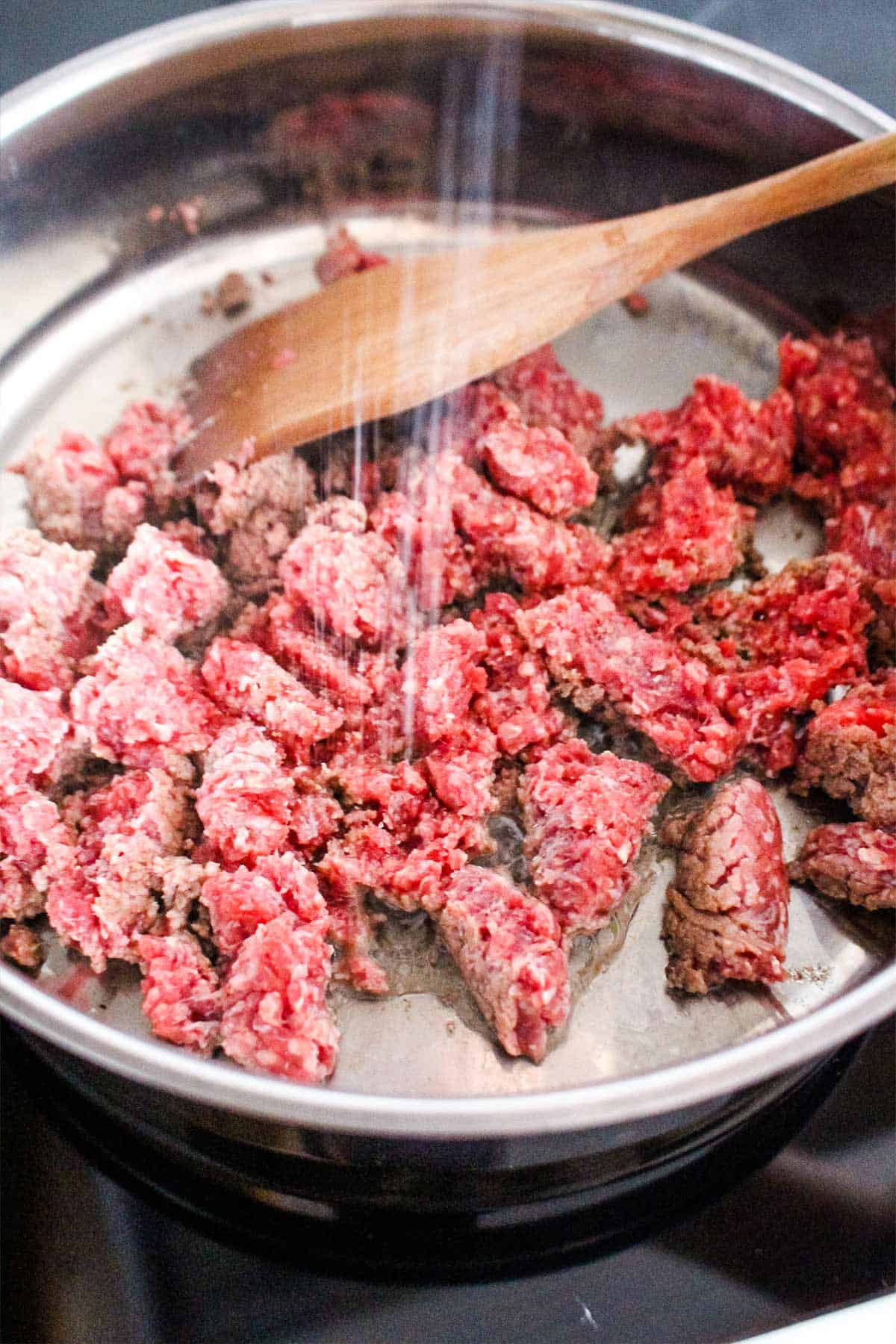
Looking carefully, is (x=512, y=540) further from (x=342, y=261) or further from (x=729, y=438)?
(x=342, y=261)

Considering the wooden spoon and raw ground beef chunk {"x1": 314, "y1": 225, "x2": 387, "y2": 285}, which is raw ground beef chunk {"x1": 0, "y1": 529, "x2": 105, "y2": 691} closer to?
the wooden spoon

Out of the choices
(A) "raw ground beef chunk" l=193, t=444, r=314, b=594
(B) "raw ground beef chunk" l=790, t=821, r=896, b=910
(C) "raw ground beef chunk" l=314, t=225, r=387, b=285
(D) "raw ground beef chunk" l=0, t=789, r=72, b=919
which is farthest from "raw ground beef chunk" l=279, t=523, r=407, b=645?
(C) "raw ground beef chunk" l=314, t=225, r=387, b=285

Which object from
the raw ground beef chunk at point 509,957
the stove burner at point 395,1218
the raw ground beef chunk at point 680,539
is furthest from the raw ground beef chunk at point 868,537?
the stove burner at point 395,1218

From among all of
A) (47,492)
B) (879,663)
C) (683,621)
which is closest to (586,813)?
(683,621)

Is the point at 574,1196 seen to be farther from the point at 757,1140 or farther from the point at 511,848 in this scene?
the point at 511,848

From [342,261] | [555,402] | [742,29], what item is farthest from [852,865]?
[742,29]

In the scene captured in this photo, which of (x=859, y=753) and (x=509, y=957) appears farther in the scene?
(x=859, y=753)

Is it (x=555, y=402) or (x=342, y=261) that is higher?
(x=342, y=261)

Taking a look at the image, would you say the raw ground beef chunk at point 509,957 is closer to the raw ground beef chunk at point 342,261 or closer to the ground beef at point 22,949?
the ground beef at point 22,949
